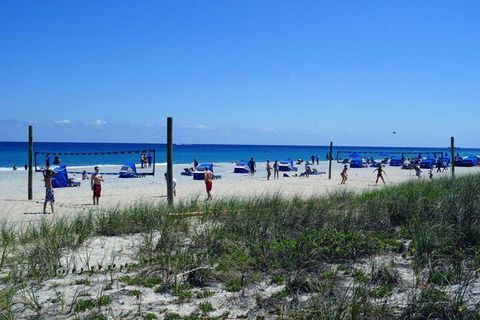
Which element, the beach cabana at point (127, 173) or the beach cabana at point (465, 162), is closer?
the beach cabana at point (127, 173)

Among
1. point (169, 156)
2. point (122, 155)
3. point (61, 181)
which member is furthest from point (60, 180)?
point (122, 155)

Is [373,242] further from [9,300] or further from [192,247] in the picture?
[9,300]

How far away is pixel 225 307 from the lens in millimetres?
4078

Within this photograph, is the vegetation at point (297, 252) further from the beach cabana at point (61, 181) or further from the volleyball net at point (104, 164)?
the volleyball net at point (104, 164)

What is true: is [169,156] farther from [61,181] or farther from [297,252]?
[61,181]

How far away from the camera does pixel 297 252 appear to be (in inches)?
209

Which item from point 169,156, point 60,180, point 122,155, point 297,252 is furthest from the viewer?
point 122,155

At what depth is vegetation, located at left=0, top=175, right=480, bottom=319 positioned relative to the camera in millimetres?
3954

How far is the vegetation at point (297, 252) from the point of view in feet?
13.0

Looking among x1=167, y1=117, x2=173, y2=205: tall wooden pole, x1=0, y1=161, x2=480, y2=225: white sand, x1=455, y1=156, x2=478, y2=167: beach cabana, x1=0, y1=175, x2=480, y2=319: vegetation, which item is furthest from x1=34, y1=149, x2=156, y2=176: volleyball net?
x1=455, y1=156, x2=478, y2=167: beach cabana

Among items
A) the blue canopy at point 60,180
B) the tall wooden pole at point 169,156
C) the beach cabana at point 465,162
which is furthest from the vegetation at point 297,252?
the beach cabana at point 465,162

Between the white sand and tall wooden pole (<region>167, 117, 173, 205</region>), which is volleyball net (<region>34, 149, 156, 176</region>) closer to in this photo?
the white sand

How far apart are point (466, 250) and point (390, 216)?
197 centimetres

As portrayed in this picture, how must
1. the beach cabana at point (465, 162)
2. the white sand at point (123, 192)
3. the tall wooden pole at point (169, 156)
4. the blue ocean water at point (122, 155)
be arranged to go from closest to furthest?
the tall wooden pole at point (169, 156)
the white sand at point (123, 192)
the beach cabana at point (465, 162)
the blue ocean water at point (122, 155)
